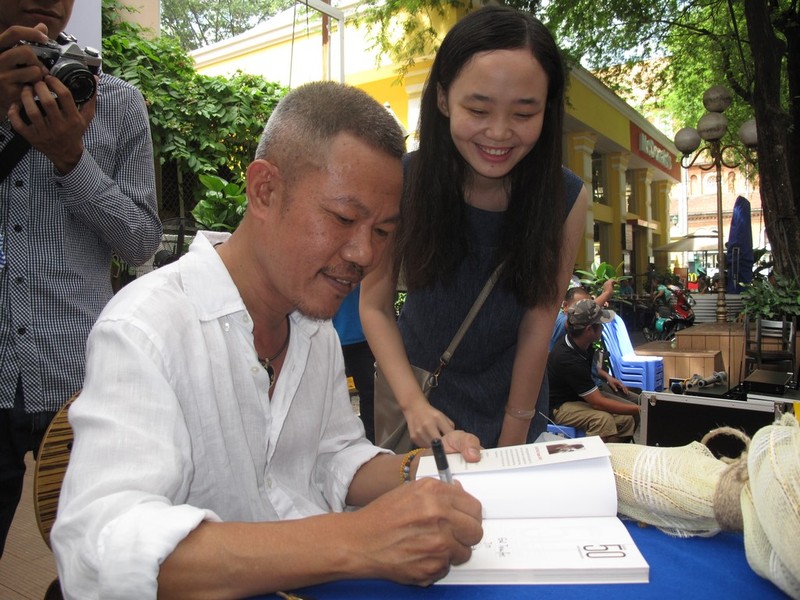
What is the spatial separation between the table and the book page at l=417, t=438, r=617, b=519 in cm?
14

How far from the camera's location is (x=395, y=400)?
205cm

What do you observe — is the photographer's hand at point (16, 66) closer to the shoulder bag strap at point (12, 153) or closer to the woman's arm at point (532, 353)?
the shoulder bag strap at point (12, 153)

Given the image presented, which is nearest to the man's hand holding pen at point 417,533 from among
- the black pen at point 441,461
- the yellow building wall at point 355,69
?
the black pen at point 441,461

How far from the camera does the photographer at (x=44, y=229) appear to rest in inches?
63.2

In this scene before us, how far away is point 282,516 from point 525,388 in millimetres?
928

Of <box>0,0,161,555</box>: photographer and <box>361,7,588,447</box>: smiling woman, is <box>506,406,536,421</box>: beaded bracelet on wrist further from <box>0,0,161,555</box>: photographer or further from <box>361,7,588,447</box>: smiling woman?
<box>0,0,161,555</box>: photographer

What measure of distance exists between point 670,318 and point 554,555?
47.6 ft

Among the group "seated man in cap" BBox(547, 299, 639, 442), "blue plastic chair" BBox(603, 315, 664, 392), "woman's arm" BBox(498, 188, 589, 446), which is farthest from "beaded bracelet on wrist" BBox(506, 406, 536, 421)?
"blue plastic chair" BBox(603, 315, 664, 392)

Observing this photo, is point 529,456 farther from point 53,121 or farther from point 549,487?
point 53,121

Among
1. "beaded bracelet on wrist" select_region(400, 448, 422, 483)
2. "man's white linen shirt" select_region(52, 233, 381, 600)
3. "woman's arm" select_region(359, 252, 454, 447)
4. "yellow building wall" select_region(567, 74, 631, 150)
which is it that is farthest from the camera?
"yellow building wall" select_region(567, 74, 631, 150)

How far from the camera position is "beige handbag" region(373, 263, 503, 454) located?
1991 millimetres

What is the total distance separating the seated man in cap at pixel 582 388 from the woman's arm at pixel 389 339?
347 cm

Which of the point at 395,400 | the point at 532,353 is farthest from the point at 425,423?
the point at 532,353

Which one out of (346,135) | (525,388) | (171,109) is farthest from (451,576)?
(171,109)
